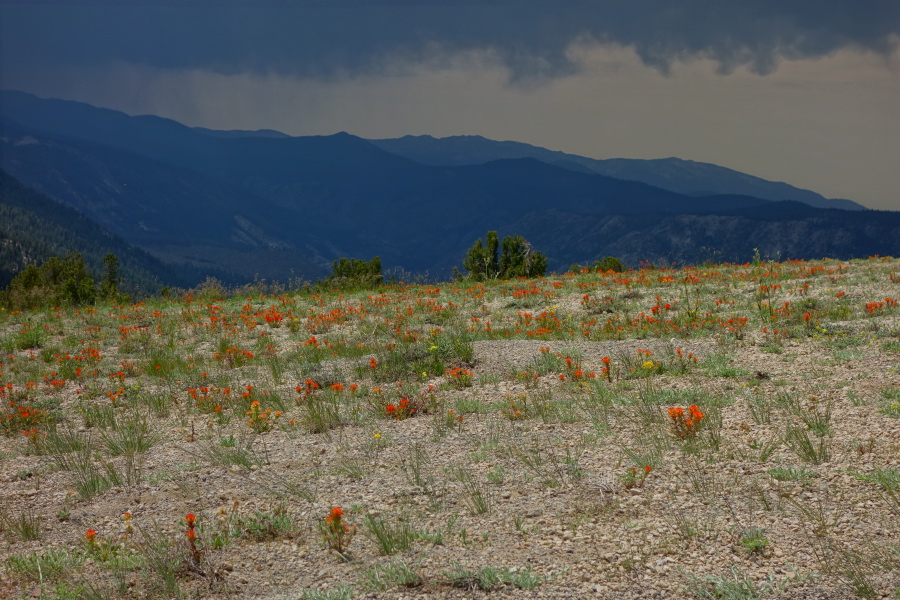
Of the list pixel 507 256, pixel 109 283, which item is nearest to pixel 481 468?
pixel 507 256

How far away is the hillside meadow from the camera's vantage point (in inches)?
155

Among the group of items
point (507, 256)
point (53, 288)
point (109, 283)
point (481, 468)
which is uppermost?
point (507, 256)

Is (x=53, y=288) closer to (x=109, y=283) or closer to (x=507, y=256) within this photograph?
(x=109, y=283)

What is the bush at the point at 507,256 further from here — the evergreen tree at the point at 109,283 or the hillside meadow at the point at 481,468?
the hillside meadow at the point at 481,468

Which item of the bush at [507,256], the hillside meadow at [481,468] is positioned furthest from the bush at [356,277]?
the hillside meadow at [481,468]

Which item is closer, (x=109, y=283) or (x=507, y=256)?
(x=507, y=256)

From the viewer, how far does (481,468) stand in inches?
219

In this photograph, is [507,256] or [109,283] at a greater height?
[507,256]

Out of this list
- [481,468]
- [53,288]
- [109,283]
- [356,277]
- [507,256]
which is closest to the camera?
[481,468]

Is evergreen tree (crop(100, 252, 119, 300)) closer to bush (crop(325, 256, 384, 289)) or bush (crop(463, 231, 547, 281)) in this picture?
bush (crop(325, 256, 384, 289))

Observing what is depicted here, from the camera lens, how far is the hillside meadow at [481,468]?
12.9ft

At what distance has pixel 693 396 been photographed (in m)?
6.89

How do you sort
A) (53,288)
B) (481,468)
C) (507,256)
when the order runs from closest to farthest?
(481,468) < (53,288) < (507,256)

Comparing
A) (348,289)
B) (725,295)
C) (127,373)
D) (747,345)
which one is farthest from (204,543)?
(348,289)
